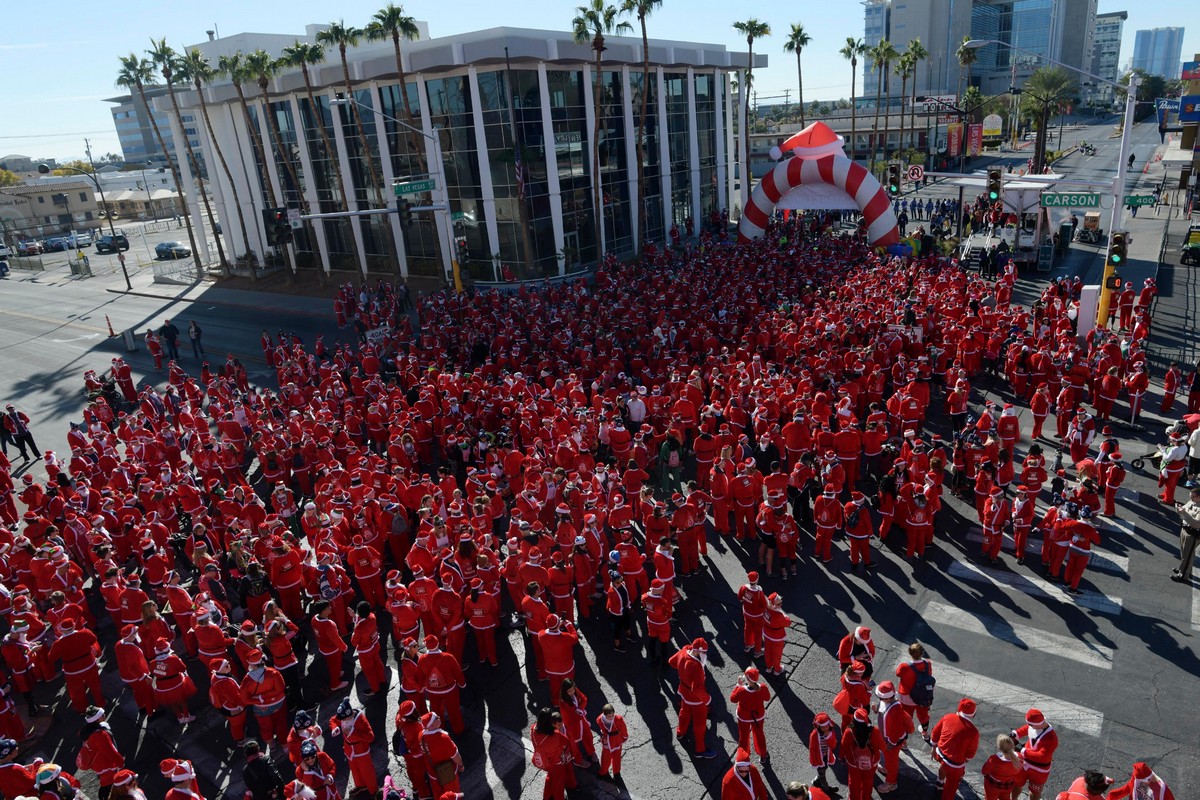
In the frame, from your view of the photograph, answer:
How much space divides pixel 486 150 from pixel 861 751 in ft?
109

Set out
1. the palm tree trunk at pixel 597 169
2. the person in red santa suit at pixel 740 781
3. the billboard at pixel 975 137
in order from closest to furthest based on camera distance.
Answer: the person in red santa suit at pixel 740 781, the palm tree trunk at pixel 597 169, the billboard at pixel 975 137

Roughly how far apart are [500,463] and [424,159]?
88.5 feet

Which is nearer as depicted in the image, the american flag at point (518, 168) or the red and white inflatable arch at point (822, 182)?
the red and white inflatable arch at point (822, 182)

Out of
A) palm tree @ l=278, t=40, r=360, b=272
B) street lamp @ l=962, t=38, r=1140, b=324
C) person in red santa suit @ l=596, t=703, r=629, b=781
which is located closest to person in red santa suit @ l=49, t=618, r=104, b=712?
person in red santa suit @ l=596, t=703, r=629, b=781

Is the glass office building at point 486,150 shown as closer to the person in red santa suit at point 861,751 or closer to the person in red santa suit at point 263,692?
the person in red santa suit at point 263,692

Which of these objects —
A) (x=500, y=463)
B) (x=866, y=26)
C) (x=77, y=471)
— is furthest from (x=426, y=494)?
(x=866, y=26)

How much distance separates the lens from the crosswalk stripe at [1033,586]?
10.5m

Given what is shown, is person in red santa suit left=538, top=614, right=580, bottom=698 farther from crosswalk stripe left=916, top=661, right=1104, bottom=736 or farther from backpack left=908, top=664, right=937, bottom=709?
crosswalk stripe left=916, top=661, right=1104, bottom=736

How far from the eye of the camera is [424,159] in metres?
37.2

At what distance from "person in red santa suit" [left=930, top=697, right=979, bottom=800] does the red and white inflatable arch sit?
27.3 metres

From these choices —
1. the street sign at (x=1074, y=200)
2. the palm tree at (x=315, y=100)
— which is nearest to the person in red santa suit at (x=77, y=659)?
the street sign at (x=1074, y=200)

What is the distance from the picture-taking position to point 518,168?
32969mm

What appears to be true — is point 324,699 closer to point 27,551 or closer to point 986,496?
point 27,551

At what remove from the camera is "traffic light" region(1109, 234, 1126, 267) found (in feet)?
64.1
